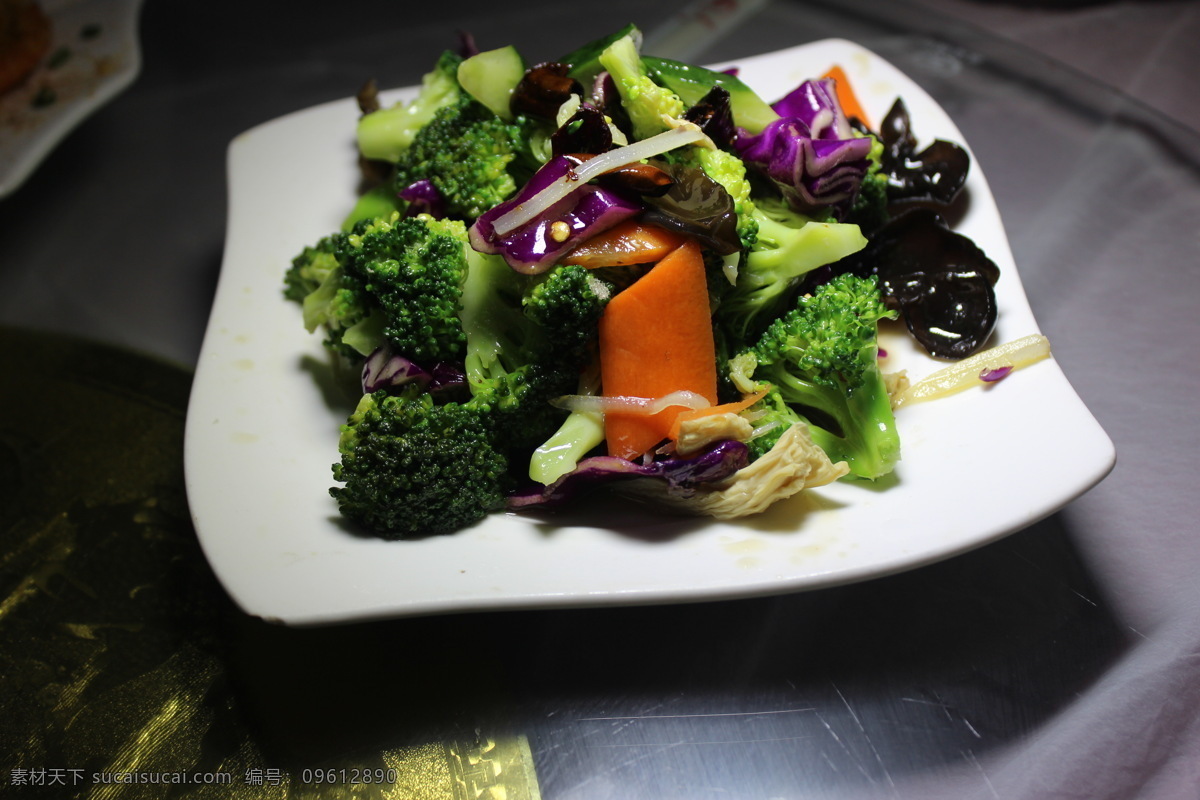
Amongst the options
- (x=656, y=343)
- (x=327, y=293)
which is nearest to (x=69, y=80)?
(x=327, y=293)

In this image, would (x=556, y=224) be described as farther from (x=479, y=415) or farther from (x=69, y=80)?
(x=69, y=80)

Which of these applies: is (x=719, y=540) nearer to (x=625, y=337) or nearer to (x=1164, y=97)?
(x=625, y=337)

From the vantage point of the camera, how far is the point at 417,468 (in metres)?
1.50

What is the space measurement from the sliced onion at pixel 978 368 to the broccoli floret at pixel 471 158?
948 mm

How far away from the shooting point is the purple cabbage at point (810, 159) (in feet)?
5.46

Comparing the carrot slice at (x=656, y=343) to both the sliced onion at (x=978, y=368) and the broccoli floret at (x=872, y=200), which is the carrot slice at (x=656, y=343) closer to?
the sliced onion at (x=978, y=368)

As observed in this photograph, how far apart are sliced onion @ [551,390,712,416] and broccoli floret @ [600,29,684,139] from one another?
572mm

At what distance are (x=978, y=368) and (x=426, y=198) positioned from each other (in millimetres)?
1215

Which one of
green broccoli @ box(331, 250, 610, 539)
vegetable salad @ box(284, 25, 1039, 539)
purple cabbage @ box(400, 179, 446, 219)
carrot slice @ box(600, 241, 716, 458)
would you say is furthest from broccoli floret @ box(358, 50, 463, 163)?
carrot slice @ box(600, 241, 716, 458)

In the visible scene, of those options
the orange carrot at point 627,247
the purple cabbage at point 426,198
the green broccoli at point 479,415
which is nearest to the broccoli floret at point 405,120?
the purple cabbage at point 426,198

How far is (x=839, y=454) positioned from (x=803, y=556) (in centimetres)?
33

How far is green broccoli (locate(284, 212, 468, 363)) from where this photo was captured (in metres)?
1.55

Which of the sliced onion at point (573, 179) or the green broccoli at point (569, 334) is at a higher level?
the sliced onion at point (573, 179)

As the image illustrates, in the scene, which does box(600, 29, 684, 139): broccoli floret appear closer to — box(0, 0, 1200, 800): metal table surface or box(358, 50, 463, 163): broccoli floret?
box(358, 50, 463, 163): broccoli floret
